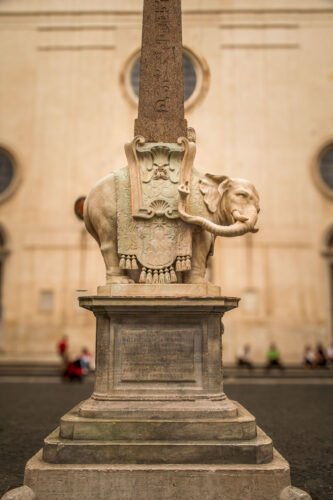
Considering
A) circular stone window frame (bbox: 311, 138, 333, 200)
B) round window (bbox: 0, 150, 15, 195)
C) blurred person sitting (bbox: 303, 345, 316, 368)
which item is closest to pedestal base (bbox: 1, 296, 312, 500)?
blurred person sitting (bbox: 303, 345, 316, 368)

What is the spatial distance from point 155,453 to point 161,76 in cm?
337

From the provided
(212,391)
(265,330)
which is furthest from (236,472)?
(265,330)

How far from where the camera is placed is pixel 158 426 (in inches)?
141

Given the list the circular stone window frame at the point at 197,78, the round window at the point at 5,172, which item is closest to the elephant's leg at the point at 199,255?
the circular stone window frame at the point at 197,78

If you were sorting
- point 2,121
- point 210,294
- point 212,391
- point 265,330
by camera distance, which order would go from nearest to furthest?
point 212,391
point 210,294
point 265,330
point 2,121

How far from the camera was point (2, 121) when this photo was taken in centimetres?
1881

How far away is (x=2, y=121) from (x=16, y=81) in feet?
5.41

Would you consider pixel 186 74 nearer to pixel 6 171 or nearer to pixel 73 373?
pixel 6 171

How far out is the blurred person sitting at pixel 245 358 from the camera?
51.5 ft

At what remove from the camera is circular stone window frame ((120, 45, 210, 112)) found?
58.8 ft

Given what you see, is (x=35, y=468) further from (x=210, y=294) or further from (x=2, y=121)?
(x=2, y=121)

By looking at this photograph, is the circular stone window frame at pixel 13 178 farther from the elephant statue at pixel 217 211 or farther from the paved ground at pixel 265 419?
the elephant statue at pixel 217 211

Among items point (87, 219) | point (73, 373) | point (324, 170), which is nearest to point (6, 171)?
point (73, 373)

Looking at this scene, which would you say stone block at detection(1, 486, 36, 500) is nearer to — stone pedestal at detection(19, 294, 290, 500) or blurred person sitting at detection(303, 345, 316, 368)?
stone pedestal at detection(19, 294, 290, 500)
